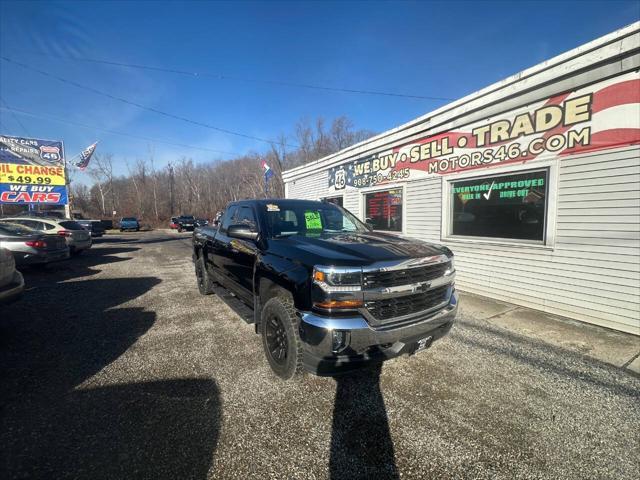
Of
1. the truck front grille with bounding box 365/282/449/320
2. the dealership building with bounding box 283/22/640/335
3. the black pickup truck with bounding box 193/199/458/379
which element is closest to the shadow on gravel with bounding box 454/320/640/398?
the black pickup truck with bounding box 193/199/458/379

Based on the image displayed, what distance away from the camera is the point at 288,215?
12.6 ft

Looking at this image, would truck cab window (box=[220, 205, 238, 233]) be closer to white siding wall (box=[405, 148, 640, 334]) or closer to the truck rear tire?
the truck rear tire

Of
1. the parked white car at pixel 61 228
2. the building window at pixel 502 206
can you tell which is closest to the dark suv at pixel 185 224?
the parked white car at pixel 61 228

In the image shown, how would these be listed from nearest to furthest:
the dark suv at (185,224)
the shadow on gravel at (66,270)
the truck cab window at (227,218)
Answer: the truck cab window at (227,218)
the shadow on gravel at (66,270)
the dark suv at (185,224)

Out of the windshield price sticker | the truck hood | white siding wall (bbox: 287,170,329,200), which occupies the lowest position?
the truck hood

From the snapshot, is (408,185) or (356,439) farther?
(408,185)

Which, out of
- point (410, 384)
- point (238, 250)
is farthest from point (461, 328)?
point (238, 250)

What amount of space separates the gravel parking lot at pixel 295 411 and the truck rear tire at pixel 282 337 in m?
0.22

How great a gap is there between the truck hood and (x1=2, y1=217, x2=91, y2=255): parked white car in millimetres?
11626

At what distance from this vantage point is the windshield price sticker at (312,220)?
12.6 feet

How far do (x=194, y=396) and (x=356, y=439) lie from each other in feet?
5.14

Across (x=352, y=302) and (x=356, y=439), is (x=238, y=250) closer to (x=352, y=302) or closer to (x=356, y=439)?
(x=352, y=302)

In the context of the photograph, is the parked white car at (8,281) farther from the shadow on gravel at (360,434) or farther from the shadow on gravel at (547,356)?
the shadow on gravel at (547,356)

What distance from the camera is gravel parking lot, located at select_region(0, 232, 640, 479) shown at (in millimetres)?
2004
